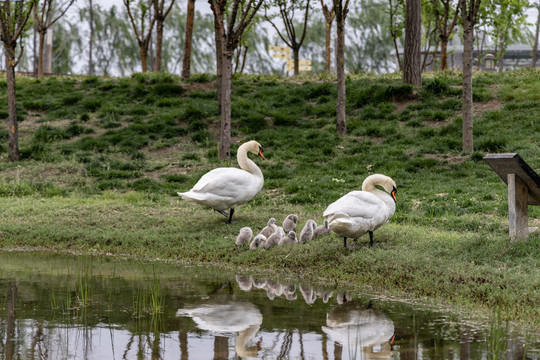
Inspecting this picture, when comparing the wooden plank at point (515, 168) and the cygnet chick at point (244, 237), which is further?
the cygnet chick at point (244, 237)

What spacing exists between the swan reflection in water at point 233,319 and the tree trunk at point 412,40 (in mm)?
15593

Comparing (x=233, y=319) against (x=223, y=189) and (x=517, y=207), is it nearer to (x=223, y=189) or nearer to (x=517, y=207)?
(x=517, y=207)

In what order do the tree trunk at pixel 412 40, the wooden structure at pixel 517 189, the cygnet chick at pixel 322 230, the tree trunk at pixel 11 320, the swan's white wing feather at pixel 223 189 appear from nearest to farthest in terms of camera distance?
the tree trunk at pixel 11 320
the wooden structure at pixel 517 189
the cygnet chick at pixel 322 230
the swan's white wing feather at pixel 223 189
the tree trunk at pixel 412 40

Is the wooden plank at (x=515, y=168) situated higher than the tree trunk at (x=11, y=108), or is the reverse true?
the tree trunk at (x=11, y=108)

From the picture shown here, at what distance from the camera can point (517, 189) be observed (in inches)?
328

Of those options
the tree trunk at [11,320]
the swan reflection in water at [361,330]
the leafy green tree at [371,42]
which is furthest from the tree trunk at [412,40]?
the leafy green tree at [371,42]

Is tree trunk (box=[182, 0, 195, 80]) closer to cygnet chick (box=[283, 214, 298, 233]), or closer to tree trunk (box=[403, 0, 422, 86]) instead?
tree trunk (box=[403, 0, 422, 86])

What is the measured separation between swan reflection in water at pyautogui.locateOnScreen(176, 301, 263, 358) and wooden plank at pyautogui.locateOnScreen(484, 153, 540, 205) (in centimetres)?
355

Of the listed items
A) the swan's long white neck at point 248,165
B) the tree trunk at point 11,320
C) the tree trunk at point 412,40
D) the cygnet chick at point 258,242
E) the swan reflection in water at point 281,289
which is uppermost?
the tree trunk at point 412,40

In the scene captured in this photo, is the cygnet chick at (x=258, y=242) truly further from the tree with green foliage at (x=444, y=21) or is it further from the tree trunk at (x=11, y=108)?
the tree with green foliage at (x=444, y=21)

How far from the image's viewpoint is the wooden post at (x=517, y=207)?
825 centimetres

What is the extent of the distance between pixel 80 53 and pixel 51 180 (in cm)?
5003

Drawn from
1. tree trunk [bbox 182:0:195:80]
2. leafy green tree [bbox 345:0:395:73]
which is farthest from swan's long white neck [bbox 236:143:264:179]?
leafy green tree [bbox 345:0:395:73]

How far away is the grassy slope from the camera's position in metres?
8.16
